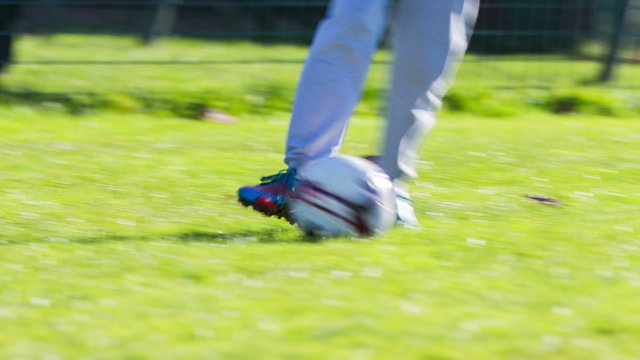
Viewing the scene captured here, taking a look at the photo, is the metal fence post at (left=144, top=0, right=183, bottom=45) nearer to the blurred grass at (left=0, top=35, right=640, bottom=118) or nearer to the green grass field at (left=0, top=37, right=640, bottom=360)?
the blurred grass at (left=0, top=35, right=640, bottom=118)

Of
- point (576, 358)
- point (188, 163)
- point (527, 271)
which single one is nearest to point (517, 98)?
point (188, 163)

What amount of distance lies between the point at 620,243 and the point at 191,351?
5.67ft

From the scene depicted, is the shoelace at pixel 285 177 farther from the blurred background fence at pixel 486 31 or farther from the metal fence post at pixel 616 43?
the metal fence post at pixel 616 43

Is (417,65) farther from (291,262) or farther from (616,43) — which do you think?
(616,43)

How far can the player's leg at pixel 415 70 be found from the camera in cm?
396

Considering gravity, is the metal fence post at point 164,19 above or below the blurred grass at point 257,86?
above

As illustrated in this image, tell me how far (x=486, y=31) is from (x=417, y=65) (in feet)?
14.5

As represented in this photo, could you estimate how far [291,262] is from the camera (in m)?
3.39

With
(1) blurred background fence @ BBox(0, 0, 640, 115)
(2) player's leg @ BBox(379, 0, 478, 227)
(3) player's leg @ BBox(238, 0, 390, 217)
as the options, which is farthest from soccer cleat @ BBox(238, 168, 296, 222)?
(1) blurred background fence @ BBox(0, 0, 640, 115)

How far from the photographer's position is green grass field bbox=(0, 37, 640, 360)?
266cm

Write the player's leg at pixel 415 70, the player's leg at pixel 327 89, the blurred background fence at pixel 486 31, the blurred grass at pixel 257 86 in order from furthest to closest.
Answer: the blurred background fence at pixel 486 31 < the blurred grass at pixel 257 86 < the player's leg at pixel 415 70 < the player's leg at pixel 327 89

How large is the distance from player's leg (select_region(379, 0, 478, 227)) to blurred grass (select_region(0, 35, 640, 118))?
311 centimetres

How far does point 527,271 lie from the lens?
132 inches

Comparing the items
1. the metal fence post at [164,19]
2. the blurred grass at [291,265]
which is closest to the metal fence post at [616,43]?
the blurred grass at [291,265]
